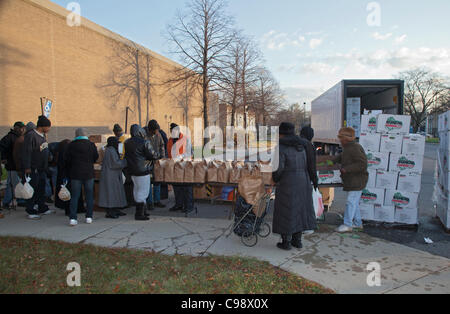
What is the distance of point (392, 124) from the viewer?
598 cm

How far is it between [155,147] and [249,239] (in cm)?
365

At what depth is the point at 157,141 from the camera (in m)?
7.60

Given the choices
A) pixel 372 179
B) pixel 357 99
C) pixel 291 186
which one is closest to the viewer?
pixel 291 186

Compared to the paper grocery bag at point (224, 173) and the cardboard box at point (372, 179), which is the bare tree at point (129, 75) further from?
the cardboard box at point (372, 179)

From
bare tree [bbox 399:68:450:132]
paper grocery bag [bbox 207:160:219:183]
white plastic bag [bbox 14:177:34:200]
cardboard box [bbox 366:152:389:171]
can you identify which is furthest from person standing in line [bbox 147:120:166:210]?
bare tree [bbox 399:68:450:132]

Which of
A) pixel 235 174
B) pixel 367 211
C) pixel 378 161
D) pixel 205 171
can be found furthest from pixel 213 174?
pixel 378 161

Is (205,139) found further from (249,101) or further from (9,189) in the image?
(9,189)

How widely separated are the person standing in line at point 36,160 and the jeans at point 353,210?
629 centimetres

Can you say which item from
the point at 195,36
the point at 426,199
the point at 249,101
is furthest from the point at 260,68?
the point at 426,199

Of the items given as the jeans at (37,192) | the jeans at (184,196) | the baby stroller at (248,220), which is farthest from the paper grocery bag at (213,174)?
the jeans at (37,192)

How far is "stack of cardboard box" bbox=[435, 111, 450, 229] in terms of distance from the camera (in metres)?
5.71

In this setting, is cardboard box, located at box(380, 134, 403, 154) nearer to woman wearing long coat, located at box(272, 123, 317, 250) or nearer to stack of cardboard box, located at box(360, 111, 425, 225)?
stack of cardboard box, located at box(360, 111, 425, 225)

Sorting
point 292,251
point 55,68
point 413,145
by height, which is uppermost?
point 55,68

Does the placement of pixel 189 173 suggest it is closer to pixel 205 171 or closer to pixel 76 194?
pixel 205 171
